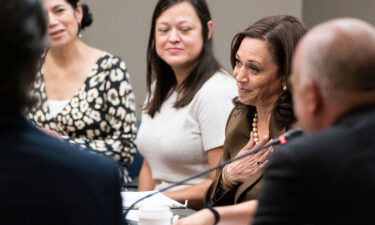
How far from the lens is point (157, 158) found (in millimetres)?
3422

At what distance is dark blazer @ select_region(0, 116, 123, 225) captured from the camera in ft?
4.29

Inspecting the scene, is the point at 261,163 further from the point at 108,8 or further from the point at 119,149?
the point at 108,8

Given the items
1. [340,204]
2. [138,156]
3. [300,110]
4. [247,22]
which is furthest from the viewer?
[247,22]

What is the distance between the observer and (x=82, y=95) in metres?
3.73

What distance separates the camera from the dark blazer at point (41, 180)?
1309mm

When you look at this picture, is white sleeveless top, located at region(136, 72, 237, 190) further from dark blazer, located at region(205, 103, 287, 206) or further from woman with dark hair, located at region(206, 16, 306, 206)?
woman with dark hair, located at region(206, 16, 306, 206)

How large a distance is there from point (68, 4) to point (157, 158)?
1.01 metres

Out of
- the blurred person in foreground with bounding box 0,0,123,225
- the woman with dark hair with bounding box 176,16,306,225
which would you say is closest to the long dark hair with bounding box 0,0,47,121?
the blurred person in foreground with bounding box 0,0,123,225

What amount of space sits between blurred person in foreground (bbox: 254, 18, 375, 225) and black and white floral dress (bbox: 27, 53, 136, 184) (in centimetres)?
231

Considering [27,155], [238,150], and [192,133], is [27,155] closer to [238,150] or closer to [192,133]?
[238,150]

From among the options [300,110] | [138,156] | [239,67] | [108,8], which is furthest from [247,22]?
[300,110]

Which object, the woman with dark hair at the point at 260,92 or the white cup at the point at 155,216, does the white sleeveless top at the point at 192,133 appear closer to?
the woman with dark hair at the point at 260,92


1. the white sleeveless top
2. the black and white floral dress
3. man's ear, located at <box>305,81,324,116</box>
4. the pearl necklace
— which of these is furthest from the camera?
the black and white floral dress

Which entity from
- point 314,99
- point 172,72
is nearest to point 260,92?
point 172,72
